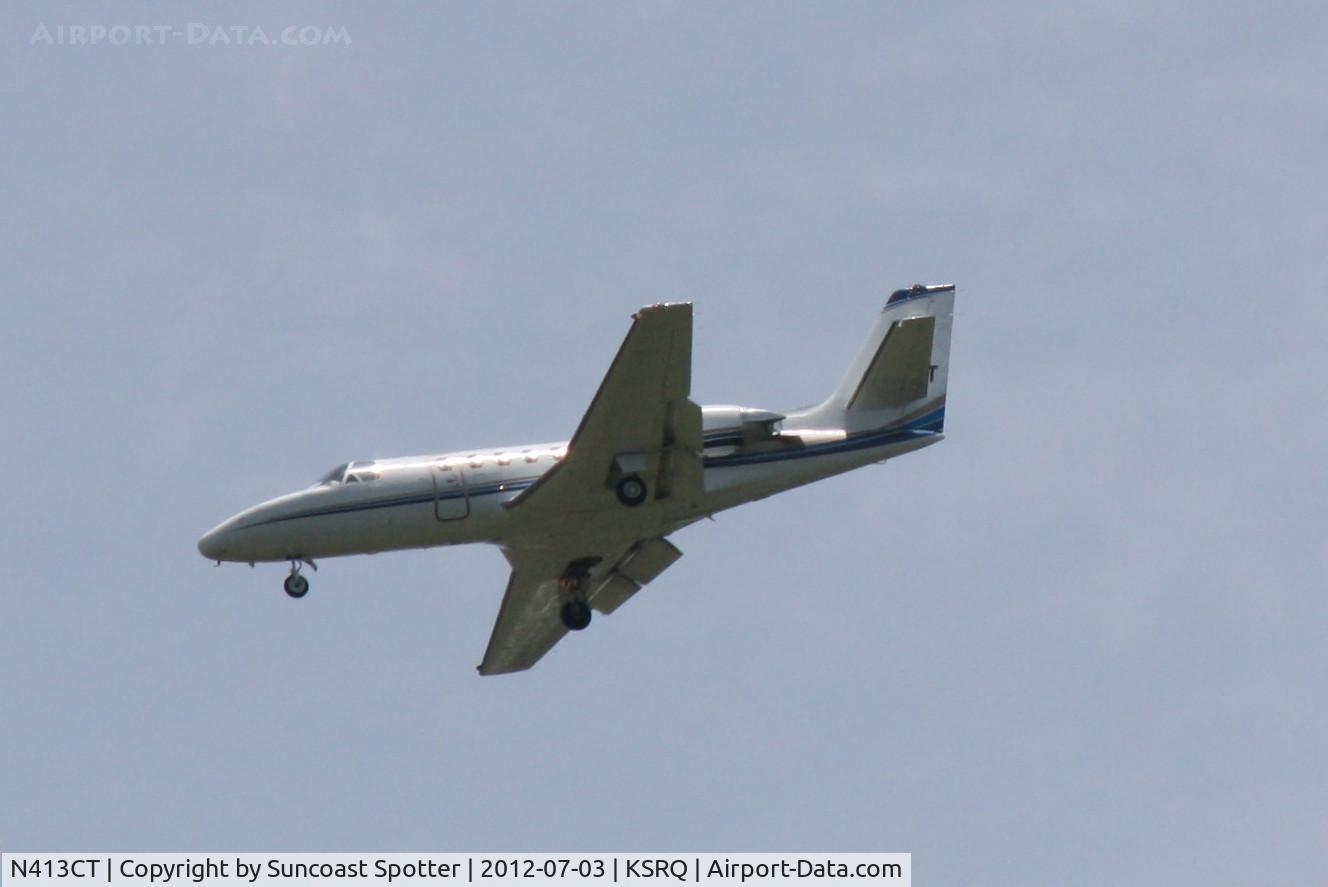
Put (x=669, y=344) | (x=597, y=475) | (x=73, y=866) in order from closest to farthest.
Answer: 1. (x=73, y=866)
2. (x=669, y=344)
3. (x=597, y=475)

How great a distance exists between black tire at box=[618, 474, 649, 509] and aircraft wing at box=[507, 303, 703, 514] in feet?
0.41

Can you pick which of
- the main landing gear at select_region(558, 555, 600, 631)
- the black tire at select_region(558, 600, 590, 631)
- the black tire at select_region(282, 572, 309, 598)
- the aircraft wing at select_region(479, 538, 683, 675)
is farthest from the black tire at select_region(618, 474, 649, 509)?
the black tire at select_region(282, 572, 309, 598)

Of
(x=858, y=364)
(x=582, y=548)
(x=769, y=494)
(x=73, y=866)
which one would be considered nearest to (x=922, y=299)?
(x=858, y=364)

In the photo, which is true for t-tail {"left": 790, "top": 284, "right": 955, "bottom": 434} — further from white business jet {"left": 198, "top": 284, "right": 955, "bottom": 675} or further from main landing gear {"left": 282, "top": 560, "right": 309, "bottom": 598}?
main landing gear {"left": 282, "top": 560, "right": 309, "bottom": 598}

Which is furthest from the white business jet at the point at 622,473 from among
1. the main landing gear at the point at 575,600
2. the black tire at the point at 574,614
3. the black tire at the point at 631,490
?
the black tire at the point at 574,614

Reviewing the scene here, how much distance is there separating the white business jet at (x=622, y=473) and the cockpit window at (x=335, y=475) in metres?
0.06

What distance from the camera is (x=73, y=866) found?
39.5 metres

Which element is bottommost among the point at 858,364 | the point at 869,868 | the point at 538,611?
the point at 869,868

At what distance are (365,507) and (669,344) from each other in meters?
7.95

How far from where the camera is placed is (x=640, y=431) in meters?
45.0

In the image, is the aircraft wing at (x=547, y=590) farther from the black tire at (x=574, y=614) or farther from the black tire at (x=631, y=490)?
the black tire at (x=631, y=490)

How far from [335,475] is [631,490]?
6400 mm

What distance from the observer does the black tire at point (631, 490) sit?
150 feet

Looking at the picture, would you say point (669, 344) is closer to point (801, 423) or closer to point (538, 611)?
point (801, 423)
